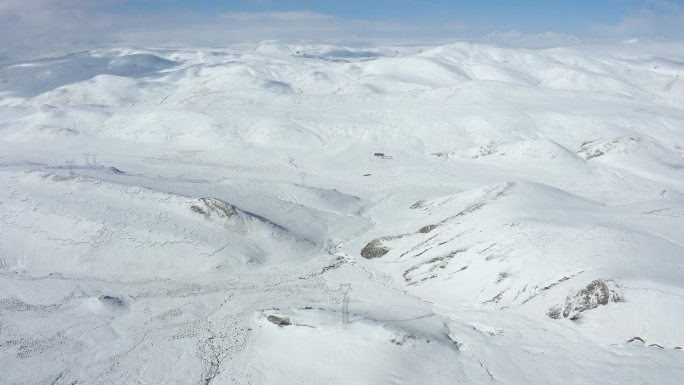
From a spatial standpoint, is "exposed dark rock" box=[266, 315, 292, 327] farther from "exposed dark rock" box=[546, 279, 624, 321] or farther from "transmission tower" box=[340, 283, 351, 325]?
"exposed dark rock" box=[546, 279, 624, 321]

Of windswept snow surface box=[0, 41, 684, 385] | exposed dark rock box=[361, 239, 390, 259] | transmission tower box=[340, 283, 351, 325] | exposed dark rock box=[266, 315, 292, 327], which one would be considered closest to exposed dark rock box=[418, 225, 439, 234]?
windswept snow surface box=[0, 41, 684, 385]

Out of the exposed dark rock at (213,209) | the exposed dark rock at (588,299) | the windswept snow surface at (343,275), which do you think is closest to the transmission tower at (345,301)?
the windswept snow surface at (343,275)

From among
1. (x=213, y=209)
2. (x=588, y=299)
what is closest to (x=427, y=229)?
(x=588, y=299)

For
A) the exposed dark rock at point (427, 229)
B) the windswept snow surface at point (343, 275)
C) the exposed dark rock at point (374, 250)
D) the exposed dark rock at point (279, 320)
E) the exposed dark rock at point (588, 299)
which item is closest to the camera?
the windswept snow surface at point (343, 275)

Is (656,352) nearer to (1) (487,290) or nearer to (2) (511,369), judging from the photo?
(2) (511,369)

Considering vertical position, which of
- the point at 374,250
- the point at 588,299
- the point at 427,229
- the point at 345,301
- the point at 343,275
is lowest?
the point at 343,275

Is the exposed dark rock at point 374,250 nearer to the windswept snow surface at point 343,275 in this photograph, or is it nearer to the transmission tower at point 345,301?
the windswept snow surface at point 343,275

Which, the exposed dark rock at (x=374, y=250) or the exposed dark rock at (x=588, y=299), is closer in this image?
the exposed dark rock at (x=588, y=299)

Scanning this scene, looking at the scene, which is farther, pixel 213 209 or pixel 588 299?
pixel 213 209

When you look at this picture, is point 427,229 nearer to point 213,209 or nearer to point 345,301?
point 345,301
